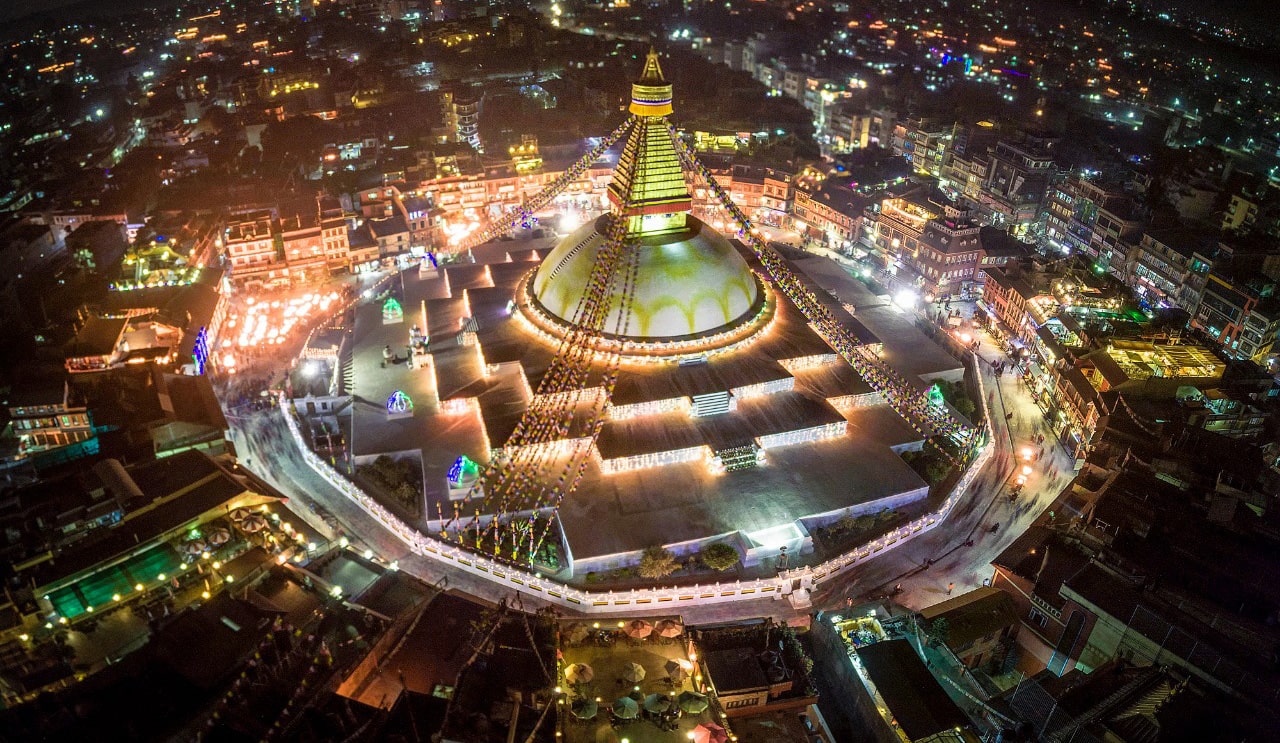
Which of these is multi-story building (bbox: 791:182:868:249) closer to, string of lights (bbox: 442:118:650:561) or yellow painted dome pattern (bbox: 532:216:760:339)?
yellow painted dome pattern (bbox: 532:216:760:339)

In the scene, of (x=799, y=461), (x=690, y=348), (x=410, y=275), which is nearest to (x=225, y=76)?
(x=410, y=275)

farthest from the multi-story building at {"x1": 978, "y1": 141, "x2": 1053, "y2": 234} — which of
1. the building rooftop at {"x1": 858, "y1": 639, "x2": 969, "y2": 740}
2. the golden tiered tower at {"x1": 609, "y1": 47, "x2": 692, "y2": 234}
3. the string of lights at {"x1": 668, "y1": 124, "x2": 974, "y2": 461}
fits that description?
the building rooftop at {"x1": 858, "y1": 639, "x2": 969, "y2": 740}

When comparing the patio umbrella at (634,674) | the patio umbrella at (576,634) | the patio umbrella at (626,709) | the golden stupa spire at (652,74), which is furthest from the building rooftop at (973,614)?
the golden stupa spire at (652,74)

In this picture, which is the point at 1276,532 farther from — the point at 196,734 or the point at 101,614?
the point at 101,614

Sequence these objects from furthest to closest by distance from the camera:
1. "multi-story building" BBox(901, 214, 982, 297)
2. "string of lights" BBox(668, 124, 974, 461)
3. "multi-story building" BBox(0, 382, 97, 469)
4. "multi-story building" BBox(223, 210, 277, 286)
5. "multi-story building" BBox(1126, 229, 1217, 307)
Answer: "multi-story building" BBox(223, 210, 277, 286) < "multi-story building" BBox(901, 214, 982, 297) < "multi-story building" BBox(1126, 229, 1217, 307) < "string of lights" BBox(668, 124, 974, 461) < "multi-story building" BBox(0, 382, 97, 469)

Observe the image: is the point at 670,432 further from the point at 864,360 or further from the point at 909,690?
the point at 909,690

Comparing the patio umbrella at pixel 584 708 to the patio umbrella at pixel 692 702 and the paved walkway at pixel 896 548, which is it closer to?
the patio umbrella at pixel 692 702
